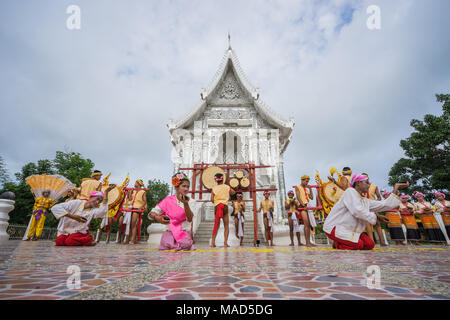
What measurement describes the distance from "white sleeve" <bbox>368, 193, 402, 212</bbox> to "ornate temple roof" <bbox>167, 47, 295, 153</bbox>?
29.7 feet

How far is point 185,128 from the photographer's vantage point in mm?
12602

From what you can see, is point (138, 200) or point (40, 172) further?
point (40, 172)

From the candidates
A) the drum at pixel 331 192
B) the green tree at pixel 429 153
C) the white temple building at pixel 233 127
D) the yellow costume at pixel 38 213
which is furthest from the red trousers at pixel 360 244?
the green tree at pixel 429 153

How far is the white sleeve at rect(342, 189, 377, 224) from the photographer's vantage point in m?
3.20

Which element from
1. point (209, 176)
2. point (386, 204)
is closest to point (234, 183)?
point (209, 176)

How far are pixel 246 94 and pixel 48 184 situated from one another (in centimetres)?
1068

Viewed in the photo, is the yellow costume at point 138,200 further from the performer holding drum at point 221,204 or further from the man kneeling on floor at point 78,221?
the performer holding drum at point 221,204

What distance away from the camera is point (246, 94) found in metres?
13.1

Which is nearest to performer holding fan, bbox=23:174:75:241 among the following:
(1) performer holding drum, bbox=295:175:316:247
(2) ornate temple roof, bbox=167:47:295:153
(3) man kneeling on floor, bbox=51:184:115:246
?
(3) man kneeling on floor, bbox=51:184:115:246

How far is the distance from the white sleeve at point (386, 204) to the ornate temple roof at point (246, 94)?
29.7 ft

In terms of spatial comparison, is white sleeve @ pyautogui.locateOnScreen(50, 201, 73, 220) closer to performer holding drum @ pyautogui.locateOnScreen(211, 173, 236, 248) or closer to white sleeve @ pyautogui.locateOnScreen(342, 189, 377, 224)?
performer holding drum @ pyautogui.locateOnScreen(211, 173, 236, 248)

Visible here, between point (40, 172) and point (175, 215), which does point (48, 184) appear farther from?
point (40, 172)

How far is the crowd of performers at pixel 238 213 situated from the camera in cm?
345
